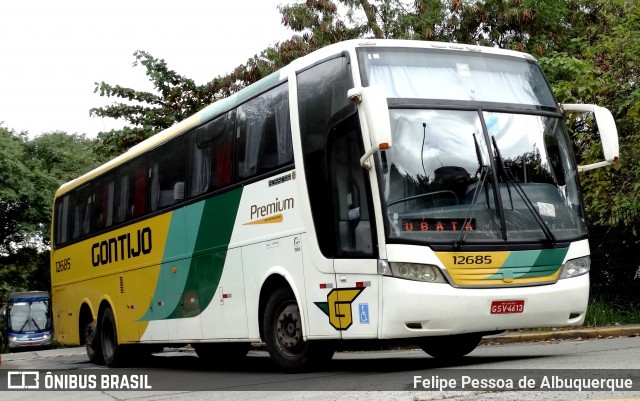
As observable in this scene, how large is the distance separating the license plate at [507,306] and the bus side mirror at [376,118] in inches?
79.5

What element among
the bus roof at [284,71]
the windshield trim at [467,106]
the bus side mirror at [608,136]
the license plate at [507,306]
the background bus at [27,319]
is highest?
the background bus at [27,319]

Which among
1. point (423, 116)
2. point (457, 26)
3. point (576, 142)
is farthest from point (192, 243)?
point (457, 26)

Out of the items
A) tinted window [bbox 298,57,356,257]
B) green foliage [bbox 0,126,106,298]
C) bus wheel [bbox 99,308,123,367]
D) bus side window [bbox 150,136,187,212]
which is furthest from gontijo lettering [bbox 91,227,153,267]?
green foliage [bbox 0,126,106,298]

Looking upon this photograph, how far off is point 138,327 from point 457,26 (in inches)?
548

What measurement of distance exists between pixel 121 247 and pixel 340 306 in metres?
7.59

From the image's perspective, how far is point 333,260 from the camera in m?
11.2

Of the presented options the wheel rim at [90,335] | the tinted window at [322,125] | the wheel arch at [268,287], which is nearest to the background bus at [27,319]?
the wheel rim at [90,335]

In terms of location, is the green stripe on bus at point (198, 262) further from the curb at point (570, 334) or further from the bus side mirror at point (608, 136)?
the curb at point (570, 334)

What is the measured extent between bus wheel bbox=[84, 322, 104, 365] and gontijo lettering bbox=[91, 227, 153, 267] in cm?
130

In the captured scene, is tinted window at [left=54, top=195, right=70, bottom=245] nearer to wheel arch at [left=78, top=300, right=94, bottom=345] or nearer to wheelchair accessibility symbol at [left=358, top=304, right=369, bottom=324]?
wheel arch at [left=78, top=300, right=94, bottom=345]

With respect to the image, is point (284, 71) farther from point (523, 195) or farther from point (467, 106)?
point (523, 195)

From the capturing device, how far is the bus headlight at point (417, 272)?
10461mm

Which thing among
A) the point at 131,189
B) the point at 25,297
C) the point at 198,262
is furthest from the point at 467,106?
the point at 25,297

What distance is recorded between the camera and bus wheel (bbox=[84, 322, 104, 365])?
1934 centimetres
